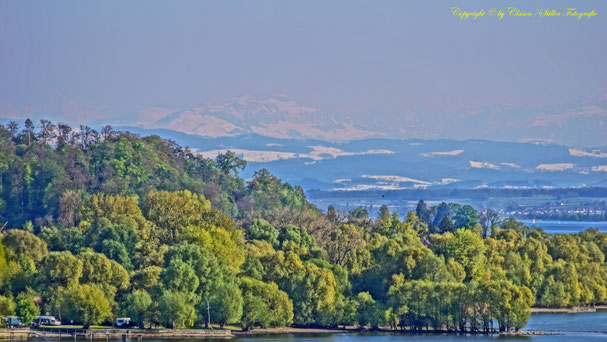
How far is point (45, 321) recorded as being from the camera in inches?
4158

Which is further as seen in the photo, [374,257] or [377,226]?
[377,226]

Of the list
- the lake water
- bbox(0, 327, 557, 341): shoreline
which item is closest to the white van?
bbox(0, 327, 557, 341): shoreline

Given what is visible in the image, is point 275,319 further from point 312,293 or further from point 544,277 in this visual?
point 544,277

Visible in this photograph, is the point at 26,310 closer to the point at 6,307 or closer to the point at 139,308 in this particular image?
the point at 6,307

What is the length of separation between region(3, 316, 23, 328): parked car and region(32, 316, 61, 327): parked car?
1350 mm

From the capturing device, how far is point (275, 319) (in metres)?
110

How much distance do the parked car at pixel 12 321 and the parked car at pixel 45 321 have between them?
1.35 metres

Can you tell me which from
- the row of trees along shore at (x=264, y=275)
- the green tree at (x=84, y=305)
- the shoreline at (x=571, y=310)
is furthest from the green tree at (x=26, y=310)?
the shoreline at (x=571, y=310)

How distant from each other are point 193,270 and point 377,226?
59.1 meters

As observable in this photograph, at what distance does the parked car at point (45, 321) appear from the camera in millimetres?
105000

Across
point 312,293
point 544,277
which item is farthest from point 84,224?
point 544,277

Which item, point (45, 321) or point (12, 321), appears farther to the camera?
point (45, 321)

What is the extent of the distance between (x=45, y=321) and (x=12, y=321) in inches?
116

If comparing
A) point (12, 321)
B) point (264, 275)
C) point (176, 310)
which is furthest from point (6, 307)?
point (264, 275)
